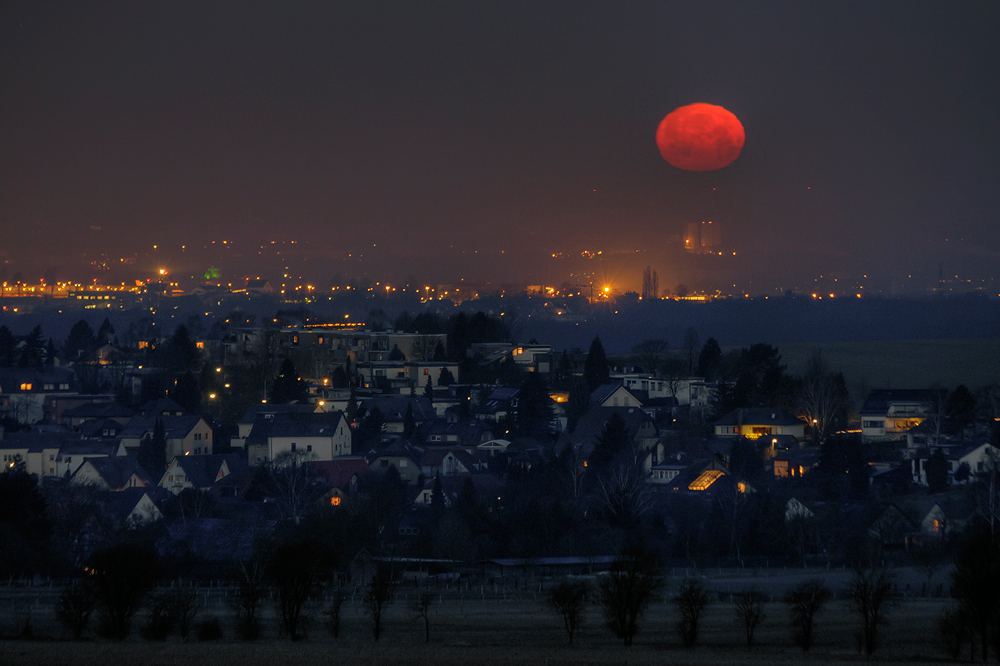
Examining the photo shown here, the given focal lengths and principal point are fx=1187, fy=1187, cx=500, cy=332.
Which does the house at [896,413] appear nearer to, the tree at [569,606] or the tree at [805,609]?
the tree at [805,609]

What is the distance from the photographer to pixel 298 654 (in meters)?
14.5

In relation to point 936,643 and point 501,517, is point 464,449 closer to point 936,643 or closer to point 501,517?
point 501,517

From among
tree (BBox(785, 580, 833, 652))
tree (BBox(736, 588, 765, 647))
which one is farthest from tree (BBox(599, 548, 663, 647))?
tree (BBox(785, 580, 833, 652))

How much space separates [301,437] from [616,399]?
1029 centimetres

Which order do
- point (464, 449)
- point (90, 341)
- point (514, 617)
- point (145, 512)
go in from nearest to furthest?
1. point (514, 617)
2. point (145, 512)
3. point (464, 449)
4. point (90, 341)

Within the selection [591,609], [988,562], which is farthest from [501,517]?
[988,562]

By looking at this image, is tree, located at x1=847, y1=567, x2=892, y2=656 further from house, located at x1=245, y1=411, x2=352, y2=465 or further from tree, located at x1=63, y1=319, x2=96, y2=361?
tree, located at x1=63, y1=319, x2=96, y2=361

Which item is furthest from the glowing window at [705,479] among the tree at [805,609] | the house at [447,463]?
the tree at [805,609]

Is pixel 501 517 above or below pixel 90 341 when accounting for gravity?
below

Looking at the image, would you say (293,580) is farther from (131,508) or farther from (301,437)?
(301,437)

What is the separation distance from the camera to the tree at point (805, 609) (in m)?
15.1

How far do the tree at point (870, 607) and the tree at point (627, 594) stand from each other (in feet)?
8.98

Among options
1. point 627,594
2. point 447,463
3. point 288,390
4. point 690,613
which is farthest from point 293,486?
point 288,390

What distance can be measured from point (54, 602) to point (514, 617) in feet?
22.6
